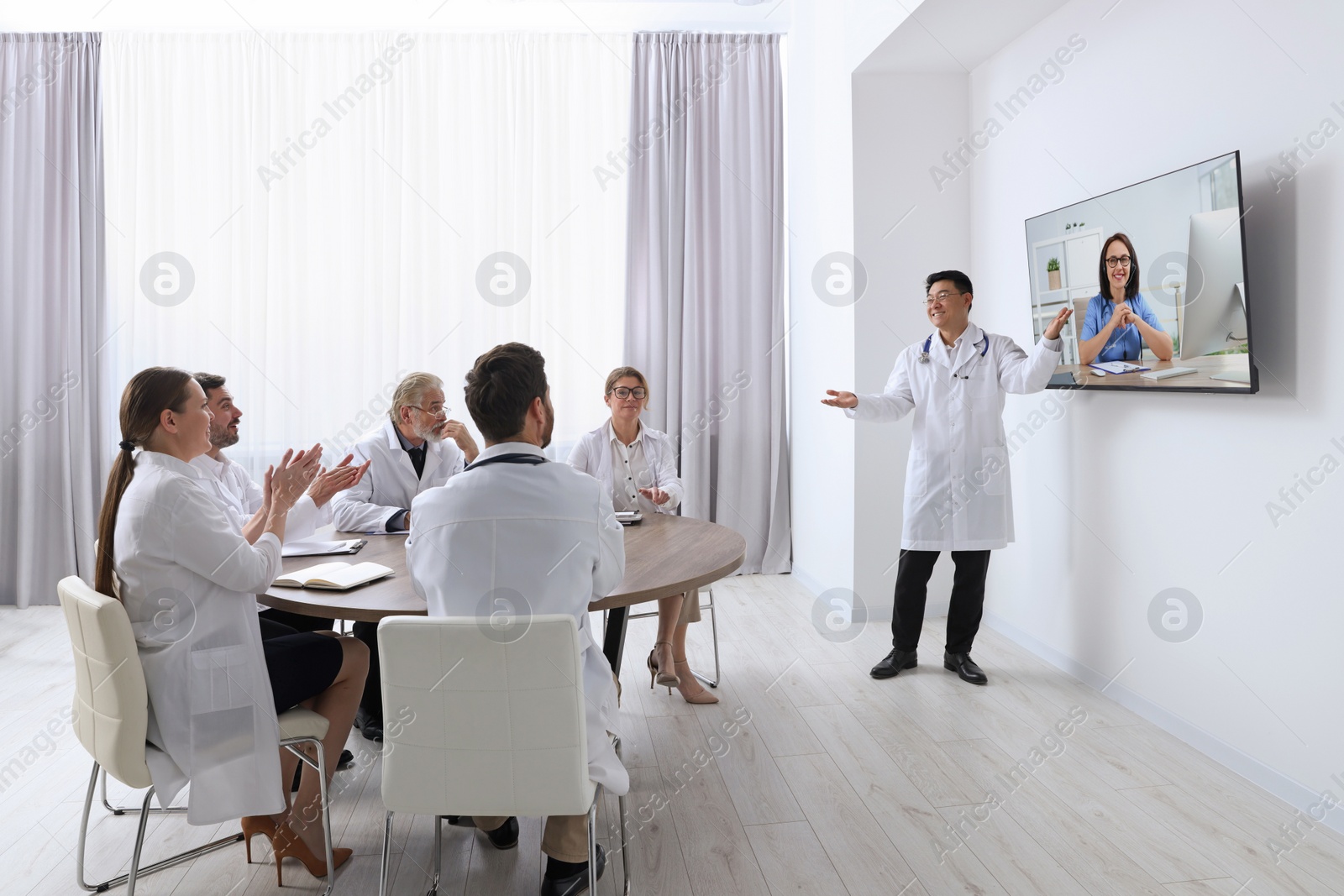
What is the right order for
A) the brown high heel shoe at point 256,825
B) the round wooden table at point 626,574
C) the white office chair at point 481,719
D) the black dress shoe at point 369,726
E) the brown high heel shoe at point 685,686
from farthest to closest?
1. the brown high heel shoe at point 685,686
2. the black dress shoe at point 369,726
3. the brown high heel shoe at point 256,825
4. the round wooden table at point 626,574
5. the white office chair at point 481,719

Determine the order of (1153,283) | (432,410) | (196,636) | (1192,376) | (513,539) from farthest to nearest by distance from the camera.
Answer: (432,410) → (1153,283) → (1192,376) → (196,636) → (513,539)

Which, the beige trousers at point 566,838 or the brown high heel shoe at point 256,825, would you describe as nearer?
the beige trousers at point 566,838

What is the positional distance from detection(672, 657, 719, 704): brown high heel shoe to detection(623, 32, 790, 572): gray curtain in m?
1.94

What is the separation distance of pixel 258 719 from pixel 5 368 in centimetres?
405

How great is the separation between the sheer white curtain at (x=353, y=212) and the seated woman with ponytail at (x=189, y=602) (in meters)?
3.10

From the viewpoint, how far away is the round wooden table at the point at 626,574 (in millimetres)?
2010

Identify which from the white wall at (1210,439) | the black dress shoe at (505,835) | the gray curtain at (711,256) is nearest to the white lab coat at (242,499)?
the black dress shoe at (505,835)

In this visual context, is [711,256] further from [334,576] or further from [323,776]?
[323,776]

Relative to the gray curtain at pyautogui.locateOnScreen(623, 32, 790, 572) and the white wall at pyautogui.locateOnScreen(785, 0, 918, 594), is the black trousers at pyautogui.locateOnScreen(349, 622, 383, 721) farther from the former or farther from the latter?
the gray curtain at pyautogui.locateOnScreen(623, 32, 790, 572)

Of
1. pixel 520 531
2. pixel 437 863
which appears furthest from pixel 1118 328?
pixel 437 863

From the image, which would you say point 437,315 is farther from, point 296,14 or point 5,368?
→ point 5,368

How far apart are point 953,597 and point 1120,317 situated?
4.20ft

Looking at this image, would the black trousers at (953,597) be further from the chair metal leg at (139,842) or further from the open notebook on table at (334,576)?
the chair metal leg at (139,842)

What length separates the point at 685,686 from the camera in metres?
3.37
